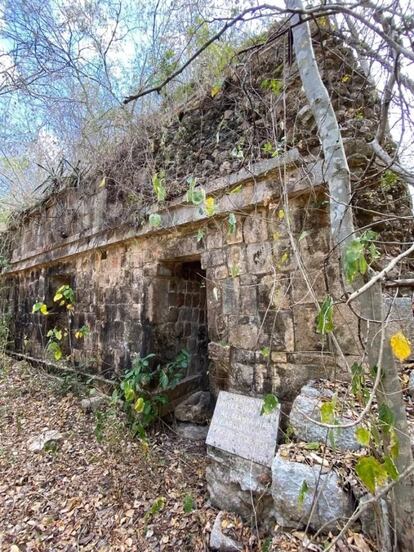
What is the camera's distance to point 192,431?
10.8 ft

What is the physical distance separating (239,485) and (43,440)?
231cm

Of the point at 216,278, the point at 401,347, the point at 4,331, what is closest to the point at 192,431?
the point at 216,278

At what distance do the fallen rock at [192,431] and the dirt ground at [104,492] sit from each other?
0.08 meters

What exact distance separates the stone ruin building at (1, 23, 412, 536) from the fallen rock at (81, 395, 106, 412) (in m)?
0.36

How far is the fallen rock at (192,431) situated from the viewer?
3244 mm

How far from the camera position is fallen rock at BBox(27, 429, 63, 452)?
314cm

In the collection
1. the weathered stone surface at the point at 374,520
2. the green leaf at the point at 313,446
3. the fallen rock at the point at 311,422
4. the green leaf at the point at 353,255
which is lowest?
the weathered stone surface at the point at 374,520

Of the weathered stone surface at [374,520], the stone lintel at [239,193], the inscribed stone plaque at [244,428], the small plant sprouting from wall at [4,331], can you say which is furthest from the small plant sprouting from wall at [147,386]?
the small plant sprouting from wall at [4,331]

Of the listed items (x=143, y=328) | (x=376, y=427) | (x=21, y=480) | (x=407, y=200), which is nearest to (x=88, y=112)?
(x=143, y=328)

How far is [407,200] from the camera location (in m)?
2.25

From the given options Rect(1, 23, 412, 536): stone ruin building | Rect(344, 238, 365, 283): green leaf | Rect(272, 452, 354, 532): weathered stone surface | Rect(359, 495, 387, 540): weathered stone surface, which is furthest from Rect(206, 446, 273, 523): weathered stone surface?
Rect(344, 238, 365, 283): green leaf

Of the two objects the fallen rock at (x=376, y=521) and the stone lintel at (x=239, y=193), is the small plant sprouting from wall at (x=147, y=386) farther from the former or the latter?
the fallen rock at (x=376, y=521)

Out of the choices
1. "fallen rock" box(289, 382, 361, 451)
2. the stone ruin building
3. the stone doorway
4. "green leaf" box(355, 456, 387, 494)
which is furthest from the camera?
the stone doorway

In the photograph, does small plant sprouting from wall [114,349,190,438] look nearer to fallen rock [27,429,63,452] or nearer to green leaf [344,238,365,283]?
fallen rock [27,429,63,452]
